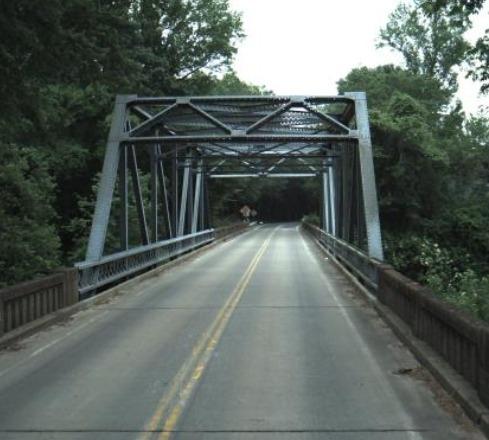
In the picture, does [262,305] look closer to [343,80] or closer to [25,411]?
[25,411]

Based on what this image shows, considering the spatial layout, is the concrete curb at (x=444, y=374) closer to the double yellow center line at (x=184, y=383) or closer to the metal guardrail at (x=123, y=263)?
the double yellow center line at (x=184, y=383)

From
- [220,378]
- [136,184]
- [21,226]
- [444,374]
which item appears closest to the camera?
[444,374]

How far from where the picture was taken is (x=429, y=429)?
6066 millimetres

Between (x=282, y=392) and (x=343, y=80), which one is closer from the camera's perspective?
(x=282, y=392)

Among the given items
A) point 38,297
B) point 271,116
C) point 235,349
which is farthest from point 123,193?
point 235,349

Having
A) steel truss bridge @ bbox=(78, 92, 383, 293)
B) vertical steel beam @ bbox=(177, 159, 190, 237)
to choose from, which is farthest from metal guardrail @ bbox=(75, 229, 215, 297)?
vertical steel beam @ bbox=(177, 159, 190, 237)

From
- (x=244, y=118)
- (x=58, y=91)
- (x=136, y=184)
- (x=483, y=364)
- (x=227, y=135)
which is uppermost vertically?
(x=58, y=91)

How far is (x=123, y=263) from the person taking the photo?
1916 cm

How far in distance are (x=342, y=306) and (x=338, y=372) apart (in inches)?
246

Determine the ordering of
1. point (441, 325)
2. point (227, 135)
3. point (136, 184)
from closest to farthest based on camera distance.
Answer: point (441, 325), point (227, 135), point (136, 184)

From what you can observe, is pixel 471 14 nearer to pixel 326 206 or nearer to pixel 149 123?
pixel 149 123

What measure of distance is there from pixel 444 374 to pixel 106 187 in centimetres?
1271

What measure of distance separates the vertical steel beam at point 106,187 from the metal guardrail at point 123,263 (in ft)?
1.37

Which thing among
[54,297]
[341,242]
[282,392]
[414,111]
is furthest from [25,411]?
[414,111]
